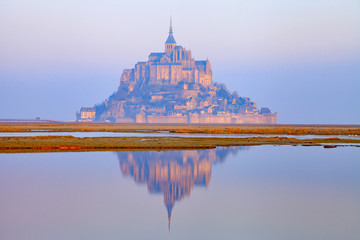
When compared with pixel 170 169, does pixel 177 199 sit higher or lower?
lower

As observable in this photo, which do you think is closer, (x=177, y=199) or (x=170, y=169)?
(x=177, y=199)

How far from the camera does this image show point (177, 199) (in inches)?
800

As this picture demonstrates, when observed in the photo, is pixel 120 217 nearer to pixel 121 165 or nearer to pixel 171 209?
pixel 171 209

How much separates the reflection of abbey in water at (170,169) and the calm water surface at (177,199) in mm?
53

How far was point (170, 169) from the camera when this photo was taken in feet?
97.2

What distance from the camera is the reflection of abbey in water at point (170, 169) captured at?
22.7 meters

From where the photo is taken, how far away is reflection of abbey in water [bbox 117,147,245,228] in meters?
22.7

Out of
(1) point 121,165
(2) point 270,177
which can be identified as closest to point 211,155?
(1) point 121,165

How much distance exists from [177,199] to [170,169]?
9.33 m

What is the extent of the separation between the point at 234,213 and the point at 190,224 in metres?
2.00

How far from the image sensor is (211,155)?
3891 centimetres

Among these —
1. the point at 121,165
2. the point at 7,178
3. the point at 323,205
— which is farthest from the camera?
the point at 121,165

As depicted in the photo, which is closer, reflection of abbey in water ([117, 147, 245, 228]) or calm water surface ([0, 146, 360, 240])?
calm water surface ([0, 146, 360, 240])

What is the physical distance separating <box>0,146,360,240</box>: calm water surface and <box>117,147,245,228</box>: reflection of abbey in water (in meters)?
0.05
